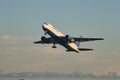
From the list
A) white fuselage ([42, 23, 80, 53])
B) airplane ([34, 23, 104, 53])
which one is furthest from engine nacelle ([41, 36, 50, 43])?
white fuselage ([42, 23, 80, 53])

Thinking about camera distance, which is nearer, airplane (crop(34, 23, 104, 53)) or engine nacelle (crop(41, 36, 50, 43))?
airplane (crop(34, 23, 104, 53))

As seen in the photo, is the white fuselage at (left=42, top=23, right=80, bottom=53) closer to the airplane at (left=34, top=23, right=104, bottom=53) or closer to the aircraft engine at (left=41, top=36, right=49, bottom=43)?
the airplane at (left=34, top=23, right=104, bottom=53)

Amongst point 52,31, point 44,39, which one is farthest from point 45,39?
point 52,31

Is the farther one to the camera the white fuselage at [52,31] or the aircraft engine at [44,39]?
the aircraft engine at [44,39]

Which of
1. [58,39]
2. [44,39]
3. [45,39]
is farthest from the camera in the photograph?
[45,39]

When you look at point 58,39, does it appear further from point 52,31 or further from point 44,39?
point 44,39

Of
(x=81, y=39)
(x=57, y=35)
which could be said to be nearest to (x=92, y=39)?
(x=81, y=39)

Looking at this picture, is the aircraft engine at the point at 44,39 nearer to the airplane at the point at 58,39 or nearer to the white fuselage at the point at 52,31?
the airplane at the point at 58,39

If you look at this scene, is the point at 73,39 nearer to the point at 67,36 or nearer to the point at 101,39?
the point at 67,36

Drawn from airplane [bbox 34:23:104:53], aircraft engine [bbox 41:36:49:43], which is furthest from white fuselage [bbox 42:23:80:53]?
aircraft engine [bbox 41:36:49:43]

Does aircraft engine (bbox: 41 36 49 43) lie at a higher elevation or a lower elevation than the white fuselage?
lower

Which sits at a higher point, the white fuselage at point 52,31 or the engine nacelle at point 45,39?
the white fuselage at point 52,31

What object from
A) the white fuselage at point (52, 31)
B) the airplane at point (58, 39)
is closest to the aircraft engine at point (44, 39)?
the airplane at point (58, 39)

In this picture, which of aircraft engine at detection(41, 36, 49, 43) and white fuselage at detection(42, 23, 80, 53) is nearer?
white fuselage at detection(42, 23, 80, 53)
